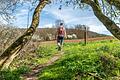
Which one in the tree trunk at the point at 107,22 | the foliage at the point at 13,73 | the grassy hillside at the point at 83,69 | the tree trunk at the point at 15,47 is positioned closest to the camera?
the tree trunk at the point at 107,22

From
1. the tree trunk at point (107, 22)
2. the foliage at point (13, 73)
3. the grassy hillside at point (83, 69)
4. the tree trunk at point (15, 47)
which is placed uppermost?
the tree trunk at point (107, 22)

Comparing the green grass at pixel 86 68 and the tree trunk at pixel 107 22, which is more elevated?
the tree trunk at pixel 107 22

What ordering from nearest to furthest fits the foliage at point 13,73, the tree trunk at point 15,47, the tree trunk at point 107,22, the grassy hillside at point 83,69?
the tree trunk at point 107,22, the tree trunk at point 15,47, the grassy hillside at point 83,69, the foliage at point 13,73

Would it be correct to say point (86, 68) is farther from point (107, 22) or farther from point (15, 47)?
point (107, 22)

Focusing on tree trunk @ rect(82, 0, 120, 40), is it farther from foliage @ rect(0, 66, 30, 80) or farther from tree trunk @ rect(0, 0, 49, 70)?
foliage @ rect(0, 66, 30, 80)

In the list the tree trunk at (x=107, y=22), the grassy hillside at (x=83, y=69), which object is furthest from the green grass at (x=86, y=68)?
the tree trunk at (x=107, y=22)

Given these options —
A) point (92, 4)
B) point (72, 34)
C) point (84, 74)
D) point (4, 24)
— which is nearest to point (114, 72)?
point (84, 74)

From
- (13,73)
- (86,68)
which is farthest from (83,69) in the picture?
(13,73)

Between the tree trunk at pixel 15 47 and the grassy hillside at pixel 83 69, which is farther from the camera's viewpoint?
the grassy hillside at pixel 83 69

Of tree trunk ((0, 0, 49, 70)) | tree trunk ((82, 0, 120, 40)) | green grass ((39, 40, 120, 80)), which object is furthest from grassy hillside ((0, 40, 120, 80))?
tree trunk ((82, 0, 120, 40))

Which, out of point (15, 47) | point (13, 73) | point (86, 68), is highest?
point (15, 47)

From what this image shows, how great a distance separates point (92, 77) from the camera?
18.3 m

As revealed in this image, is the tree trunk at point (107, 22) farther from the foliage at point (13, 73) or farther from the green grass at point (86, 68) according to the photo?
the foliage at point (13, 73)

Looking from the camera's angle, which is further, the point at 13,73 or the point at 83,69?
the point at 13,73
